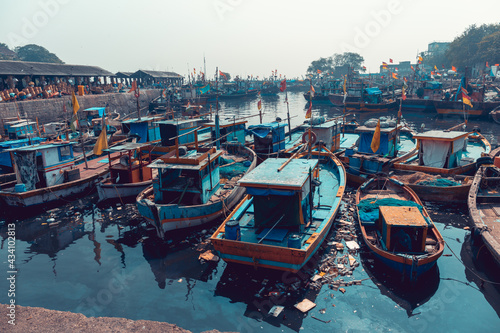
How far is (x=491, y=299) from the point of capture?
8.01 m

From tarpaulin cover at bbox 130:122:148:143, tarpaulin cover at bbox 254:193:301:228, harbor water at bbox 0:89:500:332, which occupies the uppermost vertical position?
tarpaulin cover at bbox 130:122:148:143

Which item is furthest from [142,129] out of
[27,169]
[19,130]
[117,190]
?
[19,130]

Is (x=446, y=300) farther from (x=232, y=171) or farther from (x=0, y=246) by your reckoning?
(x=0, y=246)

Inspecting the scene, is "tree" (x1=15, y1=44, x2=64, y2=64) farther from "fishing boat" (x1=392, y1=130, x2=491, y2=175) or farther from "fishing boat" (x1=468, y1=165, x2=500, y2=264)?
"fishing boat" (x1=468, y1=165, x2=500, y2=264)

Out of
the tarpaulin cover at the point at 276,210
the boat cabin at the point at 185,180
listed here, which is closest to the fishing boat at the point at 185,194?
the boat cabin at the point at 185,180

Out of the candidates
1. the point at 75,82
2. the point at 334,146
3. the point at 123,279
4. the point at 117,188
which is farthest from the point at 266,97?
the point at 123,279

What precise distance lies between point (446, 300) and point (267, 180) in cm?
549

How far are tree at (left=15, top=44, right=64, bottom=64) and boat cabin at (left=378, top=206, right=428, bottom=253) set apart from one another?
303 feet

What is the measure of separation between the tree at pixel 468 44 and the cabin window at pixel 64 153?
82.3 meters

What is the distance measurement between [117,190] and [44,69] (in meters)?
36.8

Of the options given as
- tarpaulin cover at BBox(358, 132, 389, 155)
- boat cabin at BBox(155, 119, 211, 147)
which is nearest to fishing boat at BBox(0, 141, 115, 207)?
boat cabin at BBox(155, 119, 211, 147)

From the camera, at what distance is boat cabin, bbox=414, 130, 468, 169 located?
47.4ft

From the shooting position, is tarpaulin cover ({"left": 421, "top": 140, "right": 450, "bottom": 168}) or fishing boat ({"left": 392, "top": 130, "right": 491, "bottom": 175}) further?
tarpaulin cover ({"left": 421, "top": 140, "right": 450, "bottom": 168})

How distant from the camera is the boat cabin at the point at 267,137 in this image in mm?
17781
